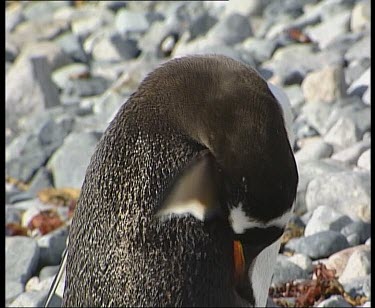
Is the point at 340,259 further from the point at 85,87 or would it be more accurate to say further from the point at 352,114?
the point at 85,87

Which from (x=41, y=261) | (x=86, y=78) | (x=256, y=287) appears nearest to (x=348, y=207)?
(x=41, y=261)

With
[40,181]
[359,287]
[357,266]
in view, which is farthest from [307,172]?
[40,181]

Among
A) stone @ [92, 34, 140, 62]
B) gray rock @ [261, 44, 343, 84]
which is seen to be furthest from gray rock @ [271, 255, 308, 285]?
stone @ [92, 34, 140, 62]

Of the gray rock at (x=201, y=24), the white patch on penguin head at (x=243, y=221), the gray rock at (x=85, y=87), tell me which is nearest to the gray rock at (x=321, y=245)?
the white patch on penguin head at (x=243, y=221)

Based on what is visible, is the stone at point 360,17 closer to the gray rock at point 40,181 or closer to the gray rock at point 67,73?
the gray rock at point 67,73

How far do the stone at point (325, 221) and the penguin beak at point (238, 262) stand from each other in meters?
2.04

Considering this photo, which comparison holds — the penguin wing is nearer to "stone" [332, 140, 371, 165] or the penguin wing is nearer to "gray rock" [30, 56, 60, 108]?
"stone" [332, 140, 371, 165]

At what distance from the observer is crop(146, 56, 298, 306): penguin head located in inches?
111

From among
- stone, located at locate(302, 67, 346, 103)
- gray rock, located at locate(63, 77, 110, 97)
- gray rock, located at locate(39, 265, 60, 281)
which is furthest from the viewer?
gray rock, located at locate(63, 77, 110, 97)

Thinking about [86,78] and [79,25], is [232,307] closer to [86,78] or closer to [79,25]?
[86,78]

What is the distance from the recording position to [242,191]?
2816 mm

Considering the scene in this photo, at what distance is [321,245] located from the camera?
15.9 feet

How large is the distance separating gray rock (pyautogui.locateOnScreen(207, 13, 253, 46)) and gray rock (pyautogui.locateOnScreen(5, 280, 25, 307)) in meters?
3.68

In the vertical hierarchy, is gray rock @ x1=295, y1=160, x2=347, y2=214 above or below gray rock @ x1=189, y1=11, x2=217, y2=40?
above
